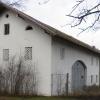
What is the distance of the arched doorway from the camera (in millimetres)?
24016

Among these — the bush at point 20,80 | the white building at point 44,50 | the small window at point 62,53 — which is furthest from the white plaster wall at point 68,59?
the bush at point 20,80

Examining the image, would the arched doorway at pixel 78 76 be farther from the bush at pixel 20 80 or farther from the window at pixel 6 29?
the window at pixel 6 29

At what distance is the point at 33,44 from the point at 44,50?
1.16 meters

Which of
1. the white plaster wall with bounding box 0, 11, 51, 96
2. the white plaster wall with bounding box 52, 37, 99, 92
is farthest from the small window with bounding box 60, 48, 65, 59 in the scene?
the white plaster wall with bounding box 0, 11, 51, 96

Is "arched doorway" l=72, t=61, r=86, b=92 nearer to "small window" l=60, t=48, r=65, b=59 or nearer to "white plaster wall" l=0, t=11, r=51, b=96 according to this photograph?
"small window" l=60, t=48, r=65, b=59

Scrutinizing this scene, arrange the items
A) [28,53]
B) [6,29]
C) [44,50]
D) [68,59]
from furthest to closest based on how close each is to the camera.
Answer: [6,29]
[68,59]
[28,53]
[44,50]

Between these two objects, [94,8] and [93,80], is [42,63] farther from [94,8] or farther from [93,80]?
[93,80]

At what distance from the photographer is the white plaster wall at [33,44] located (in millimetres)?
20516

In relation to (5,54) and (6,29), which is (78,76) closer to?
(5,54)

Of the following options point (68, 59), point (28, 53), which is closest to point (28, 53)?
point (28, 53)

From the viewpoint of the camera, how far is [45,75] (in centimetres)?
2055

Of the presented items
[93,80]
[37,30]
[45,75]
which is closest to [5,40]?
[37,30]

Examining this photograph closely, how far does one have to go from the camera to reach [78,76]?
2506 centimetres

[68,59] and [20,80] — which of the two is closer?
[20,80]
